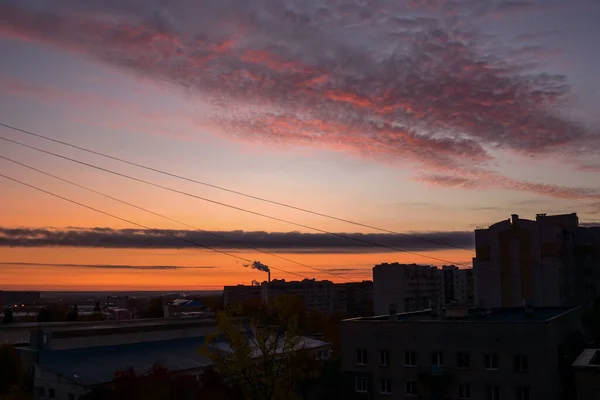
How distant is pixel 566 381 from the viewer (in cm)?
4247

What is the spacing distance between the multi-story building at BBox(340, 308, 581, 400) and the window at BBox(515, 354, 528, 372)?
6 cm

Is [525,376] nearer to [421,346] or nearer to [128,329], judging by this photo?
[421,346]

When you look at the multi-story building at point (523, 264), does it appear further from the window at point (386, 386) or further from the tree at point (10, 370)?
the tree at point (10, 370)

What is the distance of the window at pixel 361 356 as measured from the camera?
145ft

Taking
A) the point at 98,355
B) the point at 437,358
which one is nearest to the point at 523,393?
the point at 437,358

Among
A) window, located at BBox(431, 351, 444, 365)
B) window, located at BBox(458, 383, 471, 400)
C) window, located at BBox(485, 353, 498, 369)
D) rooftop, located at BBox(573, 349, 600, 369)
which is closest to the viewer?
rooftop, located at BBox(573, 349, 600, 369)

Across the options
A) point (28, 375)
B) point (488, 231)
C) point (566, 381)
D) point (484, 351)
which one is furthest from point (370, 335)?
point (488, 231)

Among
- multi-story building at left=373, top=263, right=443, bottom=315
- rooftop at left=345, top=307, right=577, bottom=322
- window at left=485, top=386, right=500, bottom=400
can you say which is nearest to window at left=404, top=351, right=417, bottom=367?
rooftop at left=345, top=307, right=577, bottom=322

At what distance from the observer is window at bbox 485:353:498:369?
4019 cm

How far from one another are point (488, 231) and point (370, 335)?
4399cm

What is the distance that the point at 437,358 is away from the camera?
41875 mm

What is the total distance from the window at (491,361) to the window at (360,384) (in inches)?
340

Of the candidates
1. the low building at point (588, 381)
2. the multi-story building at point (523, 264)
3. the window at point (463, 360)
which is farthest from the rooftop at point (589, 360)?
the multi-story building at point (523, 264)

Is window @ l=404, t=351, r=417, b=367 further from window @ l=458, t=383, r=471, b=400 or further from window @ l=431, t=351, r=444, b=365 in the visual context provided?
window @ l=458, t=383, r=471, b=400
